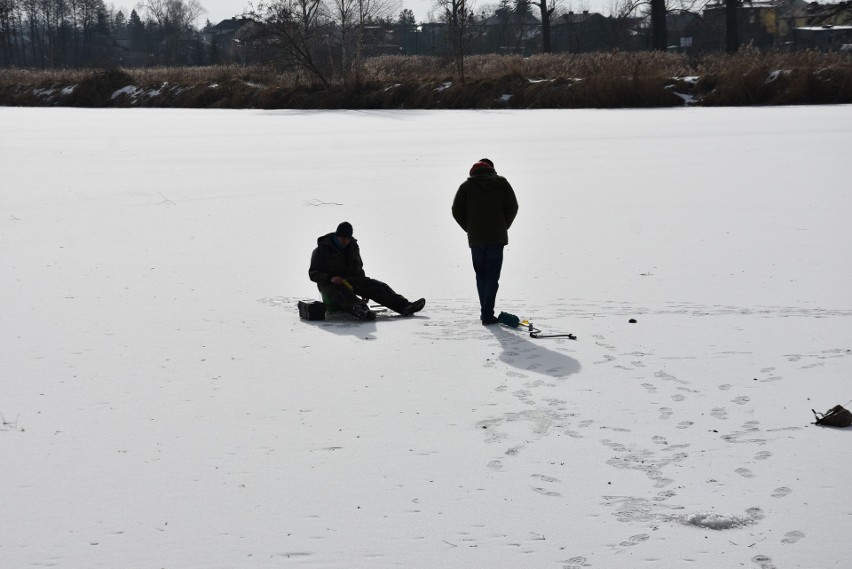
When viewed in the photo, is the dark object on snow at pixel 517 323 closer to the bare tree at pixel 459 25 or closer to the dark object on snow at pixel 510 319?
the dark object on snow at pixel 510 319

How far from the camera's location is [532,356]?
7781 mm

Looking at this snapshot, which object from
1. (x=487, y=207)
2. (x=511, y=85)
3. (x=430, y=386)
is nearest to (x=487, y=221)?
(x=487, y=207)

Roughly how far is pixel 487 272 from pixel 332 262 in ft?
4.49

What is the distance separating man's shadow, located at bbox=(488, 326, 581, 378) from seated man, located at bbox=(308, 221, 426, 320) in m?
1.06

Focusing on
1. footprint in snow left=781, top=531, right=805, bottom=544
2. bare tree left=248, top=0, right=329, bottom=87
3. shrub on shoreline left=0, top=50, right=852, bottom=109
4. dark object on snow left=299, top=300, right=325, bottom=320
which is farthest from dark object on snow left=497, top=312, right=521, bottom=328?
bare tree left=248, top=0, right=329, bottom=87

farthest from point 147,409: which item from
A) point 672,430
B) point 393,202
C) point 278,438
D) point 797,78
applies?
point 797,78

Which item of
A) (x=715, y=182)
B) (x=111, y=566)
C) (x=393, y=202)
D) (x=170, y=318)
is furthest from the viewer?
(x=715, y=182)

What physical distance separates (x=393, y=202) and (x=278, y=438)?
32.2 ft

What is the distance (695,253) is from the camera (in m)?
11.6

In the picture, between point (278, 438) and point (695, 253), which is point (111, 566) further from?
point (695, 253)

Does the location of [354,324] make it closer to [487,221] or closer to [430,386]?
[487,221]

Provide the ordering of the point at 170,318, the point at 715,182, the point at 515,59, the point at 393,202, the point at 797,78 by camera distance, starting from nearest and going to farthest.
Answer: the point at 170,318, the point at 393,202, the point at 715,182, the point at 797,78, the point at 515,59

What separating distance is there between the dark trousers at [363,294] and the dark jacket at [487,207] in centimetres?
83

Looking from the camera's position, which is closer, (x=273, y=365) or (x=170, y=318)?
(x=273, y=365)
